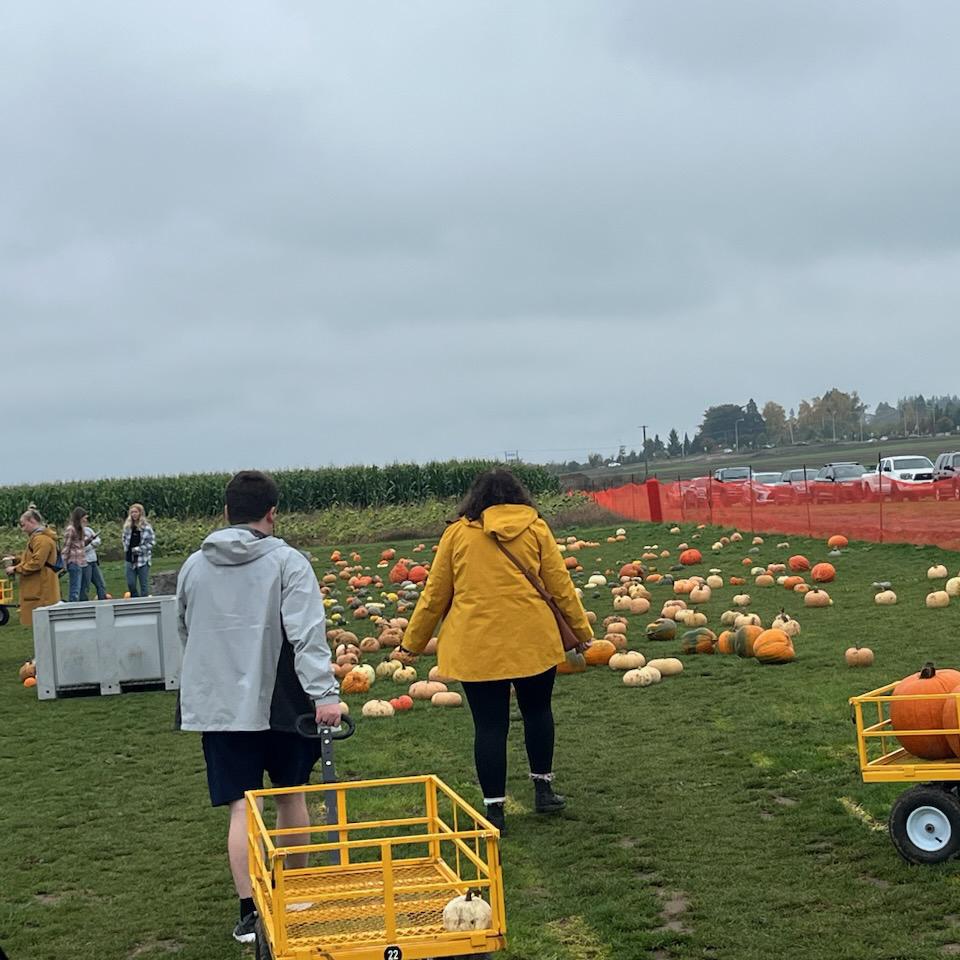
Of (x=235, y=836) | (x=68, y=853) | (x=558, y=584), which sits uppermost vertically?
(x=558, y=584)

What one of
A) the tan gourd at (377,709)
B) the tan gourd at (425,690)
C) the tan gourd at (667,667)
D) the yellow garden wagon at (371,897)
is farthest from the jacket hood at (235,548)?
the tan gourd at (667,667)

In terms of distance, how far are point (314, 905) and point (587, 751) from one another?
500 centimetres

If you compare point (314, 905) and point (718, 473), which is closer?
point (314, 905)

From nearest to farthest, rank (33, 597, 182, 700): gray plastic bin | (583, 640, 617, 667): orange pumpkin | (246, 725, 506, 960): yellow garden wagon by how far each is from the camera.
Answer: (246, 725, 506, 960): yellow garden wagon, (583, 640, 617, 667): orange pumpkin, (33, 597, 182, 700): gray plastic bin

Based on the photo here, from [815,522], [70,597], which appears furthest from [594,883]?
[815,522]

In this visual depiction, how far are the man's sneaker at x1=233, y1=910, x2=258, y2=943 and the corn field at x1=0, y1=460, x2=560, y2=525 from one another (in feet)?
160

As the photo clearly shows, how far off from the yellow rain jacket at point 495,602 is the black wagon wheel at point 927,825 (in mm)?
2153

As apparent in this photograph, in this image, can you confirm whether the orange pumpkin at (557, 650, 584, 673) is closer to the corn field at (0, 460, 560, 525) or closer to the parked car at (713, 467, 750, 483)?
the corn field at (0, 460, 560, 525)

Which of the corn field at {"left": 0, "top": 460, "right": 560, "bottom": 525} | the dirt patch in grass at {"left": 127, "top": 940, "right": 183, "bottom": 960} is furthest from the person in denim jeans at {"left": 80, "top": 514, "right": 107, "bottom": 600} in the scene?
the corn field at {"left": 0, "top": 460, "right": 560, "bottom": 525}

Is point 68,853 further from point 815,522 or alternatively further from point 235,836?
point 815,522

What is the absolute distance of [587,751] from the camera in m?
10.1

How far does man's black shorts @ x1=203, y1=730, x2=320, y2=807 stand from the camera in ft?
20.3

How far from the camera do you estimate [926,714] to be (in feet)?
22.9

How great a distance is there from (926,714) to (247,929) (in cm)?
345
